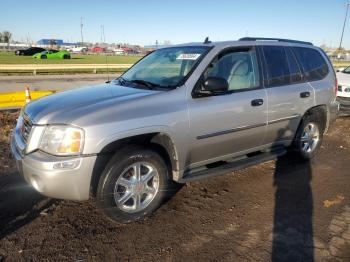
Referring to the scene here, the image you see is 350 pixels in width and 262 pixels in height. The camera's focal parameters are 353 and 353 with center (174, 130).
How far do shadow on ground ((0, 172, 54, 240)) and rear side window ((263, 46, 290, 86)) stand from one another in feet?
10.8

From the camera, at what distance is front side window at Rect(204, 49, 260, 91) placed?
4.34m

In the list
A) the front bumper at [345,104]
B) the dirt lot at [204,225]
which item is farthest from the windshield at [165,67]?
the front bumper at [345,104]

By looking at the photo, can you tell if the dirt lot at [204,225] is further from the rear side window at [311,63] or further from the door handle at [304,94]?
the rear side window at [311,63]

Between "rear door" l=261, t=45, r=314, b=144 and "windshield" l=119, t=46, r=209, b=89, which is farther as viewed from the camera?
"rear door" l=261, t=45, r=314, b=144

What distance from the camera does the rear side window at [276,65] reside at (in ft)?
16.0

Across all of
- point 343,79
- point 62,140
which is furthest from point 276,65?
point 343,79

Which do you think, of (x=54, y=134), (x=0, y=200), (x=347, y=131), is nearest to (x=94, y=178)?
(x=54, y=134)

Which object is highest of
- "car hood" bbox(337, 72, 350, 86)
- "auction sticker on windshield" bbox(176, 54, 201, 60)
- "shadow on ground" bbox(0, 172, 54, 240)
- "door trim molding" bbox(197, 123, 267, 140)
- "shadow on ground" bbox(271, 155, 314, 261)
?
"auction sticker on windshield" bbox(176, 54, 201, 60)

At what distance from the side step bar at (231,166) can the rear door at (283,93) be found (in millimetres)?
185

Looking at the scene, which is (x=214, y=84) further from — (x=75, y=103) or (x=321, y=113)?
(x=321, y=113)

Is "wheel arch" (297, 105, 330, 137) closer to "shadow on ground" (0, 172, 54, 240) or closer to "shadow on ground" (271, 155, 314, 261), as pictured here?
"shadow on ground" (271, 155, 314, 261)

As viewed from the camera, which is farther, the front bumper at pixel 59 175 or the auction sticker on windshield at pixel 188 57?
the auction sticker on windshield at pixel 188 57

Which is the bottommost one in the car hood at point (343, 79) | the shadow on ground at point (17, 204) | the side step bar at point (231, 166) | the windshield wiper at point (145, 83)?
the shadow on ground at point (17, 204)

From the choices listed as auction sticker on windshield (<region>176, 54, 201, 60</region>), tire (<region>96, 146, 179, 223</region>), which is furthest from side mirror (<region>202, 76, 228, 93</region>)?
tire (<region>96, 146, 179, 223</region>)
